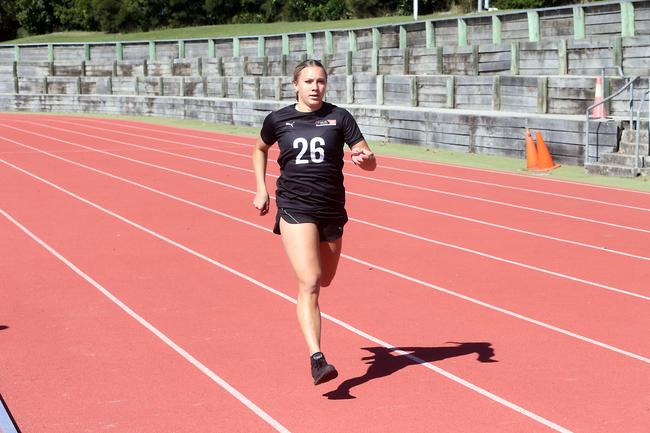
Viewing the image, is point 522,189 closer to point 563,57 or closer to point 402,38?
point 563,57

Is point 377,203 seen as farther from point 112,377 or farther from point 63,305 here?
point 112,377

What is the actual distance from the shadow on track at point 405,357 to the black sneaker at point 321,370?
349 millimetres

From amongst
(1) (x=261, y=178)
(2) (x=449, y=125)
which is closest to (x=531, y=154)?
(2) (x=449, y=125)

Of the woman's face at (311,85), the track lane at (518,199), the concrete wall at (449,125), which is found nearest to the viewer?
the woman's face at (311,85)

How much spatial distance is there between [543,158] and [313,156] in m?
14.2

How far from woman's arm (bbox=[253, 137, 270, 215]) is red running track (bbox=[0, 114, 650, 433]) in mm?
1053

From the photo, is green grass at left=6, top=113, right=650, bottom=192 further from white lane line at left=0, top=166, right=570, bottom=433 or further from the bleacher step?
white lane line at left=0, top=166, right=570, bottom=433

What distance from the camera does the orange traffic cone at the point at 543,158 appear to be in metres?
20.2

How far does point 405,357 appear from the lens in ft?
24.5

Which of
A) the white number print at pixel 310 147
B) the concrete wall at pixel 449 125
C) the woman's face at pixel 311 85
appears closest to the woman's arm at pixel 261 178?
the white number print at pixel 310 147

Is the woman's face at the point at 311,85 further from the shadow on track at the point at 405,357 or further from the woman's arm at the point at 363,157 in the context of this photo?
the shadow on track at the point at 405,357

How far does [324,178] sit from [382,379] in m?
1.28

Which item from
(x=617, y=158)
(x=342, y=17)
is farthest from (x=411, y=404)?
(x=342, y=17)

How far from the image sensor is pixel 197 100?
38812 millimetres
